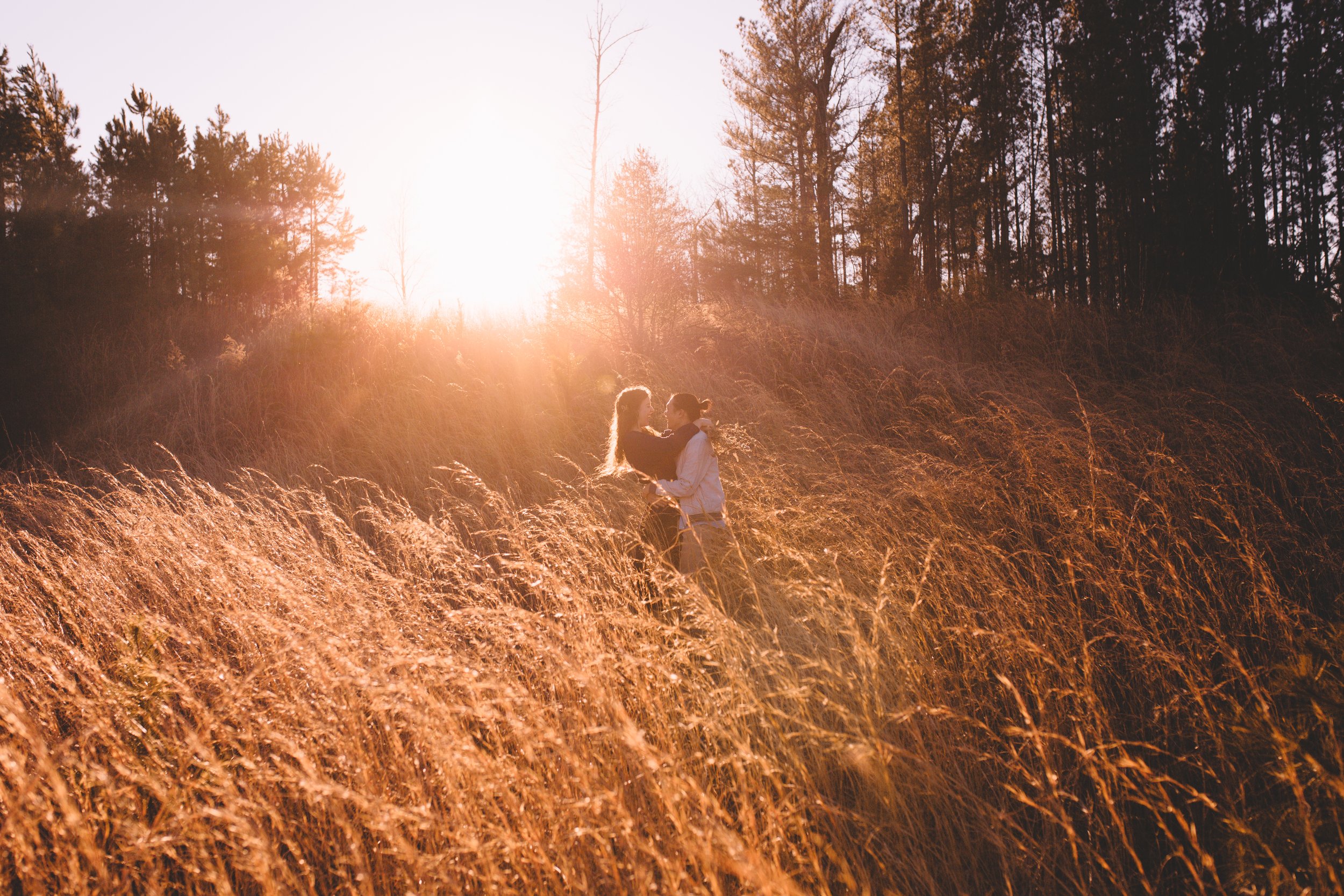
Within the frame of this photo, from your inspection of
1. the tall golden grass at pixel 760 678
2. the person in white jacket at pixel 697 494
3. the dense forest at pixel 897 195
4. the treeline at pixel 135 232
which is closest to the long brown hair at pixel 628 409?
the person in white jacket at pixel 697 494

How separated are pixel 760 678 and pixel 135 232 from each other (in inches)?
→ 790

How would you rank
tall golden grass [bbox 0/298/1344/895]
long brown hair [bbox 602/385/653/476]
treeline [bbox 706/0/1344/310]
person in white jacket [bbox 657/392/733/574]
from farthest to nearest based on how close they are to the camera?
treeline [bbox 706/0/1344/310] < long brown hair [bbox 602/385/653/476] < person in white jacket [bbox 657/392/733/574] < tall golden grass [bbox 0/298/1344/895]

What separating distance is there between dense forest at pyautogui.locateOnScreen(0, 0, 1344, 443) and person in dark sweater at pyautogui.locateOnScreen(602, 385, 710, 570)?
20.8 ft

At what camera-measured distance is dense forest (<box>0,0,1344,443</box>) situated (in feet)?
34.1

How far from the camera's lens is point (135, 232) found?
50.2 feet

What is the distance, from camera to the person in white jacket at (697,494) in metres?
3.85

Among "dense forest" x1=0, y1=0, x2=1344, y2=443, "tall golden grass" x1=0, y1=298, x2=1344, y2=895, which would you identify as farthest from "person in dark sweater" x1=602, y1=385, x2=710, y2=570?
"dense forest" x1=0, y1=0, x2=1344, y2=443

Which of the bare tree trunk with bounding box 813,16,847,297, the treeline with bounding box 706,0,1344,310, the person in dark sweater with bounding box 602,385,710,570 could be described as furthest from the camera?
the bare tree trunk with bounding box 813,16,847,297

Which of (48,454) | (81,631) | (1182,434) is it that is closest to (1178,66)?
(1182,434)

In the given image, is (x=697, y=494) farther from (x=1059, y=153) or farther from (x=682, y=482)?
(x=1059, y=153)

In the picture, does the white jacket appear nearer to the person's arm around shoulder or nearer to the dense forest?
the person's arm around shoulder

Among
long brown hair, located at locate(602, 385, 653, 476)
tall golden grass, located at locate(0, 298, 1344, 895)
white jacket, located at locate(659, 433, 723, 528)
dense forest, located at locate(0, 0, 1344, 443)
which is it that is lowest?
tall golden grass, located at locate(0, 298, 1344, 895)

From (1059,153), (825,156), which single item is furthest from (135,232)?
(1059,153)

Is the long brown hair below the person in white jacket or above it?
above
